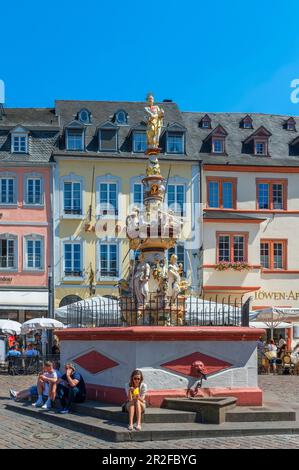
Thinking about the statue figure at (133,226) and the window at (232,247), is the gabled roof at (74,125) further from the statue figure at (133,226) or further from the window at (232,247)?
the statue figure at (133,226)

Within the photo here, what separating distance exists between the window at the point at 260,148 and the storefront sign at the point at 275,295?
754 centimetres

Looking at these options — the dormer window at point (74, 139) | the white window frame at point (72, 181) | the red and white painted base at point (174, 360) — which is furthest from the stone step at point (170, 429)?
the dormer window at point (74, 139)

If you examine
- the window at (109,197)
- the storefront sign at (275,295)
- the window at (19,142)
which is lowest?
the storefront sign at (275,295)

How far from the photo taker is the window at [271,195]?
41.5 meters

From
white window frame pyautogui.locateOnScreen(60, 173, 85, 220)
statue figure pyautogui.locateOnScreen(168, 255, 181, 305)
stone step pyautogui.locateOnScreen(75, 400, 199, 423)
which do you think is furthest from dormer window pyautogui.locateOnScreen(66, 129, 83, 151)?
stone step pyautogui.locateOnScreen(75, 400, 199, 423)

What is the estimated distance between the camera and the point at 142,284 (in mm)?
17500

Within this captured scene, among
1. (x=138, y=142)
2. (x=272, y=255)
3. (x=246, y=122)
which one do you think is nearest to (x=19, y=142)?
(x=138, y=142)

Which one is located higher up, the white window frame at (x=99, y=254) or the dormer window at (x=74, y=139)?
the dormer window at (x=74, y=139)

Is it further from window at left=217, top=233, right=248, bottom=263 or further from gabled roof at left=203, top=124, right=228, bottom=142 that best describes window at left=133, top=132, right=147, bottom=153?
window at left=217, top=233, right=248, bottom=263

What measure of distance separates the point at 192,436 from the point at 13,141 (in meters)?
30.4

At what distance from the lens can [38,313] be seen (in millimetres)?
38469

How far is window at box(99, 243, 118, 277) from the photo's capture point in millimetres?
39812

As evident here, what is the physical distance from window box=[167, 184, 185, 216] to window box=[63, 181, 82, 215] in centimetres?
457

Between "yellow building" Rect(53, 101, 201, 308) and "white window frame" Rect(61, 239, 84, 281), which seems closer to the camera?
"white window frame" Rect(61, 239, 84, 281)
